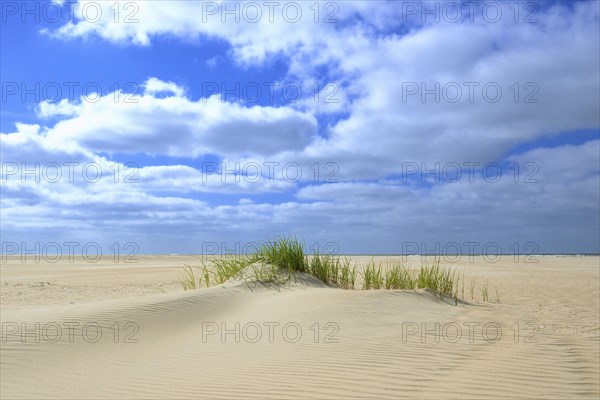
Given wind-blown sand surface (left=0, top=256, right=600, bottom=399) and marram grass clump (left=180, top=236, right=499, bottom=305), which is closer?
wind-blown sand surface (left=0, top=256, right=600, bottom=399)

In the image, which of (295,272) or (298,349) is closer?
(298,349)

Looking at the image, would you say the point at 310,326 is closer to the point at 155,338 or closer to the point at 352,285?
the point at 155,338

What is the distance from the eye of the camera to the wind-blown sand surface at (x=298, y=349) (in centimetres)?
479

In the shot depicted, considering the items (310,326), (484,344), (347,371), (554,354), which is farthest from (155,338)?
(554,354)

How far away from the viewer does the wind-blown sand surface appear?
189 inches

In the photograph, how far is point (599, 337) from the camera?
740 centimetres

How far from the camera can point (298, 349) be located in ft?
20.5

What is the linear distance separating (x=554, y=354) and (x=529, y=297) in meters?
8.06

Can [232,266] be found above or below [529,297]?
above

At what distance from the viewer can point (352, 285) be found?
39.5 feet

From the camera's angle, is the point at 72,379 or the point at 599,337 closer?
the point at 72,379

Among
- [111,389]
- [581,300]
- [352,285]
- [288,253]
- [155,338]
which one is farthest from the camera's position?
[581,300]

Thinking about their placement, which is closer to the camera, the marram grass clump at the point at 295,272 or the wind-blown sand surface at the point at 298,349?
the wind-blown sand surface at the point at 298,349

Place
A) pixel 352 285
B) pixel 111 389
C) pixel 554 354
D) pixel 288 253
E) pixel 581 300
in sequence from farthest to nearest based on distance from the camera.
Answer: pixel 581 300 → pixel 352 285 → pixel 288 253 → pixel 554 354 → pixel 111 389
